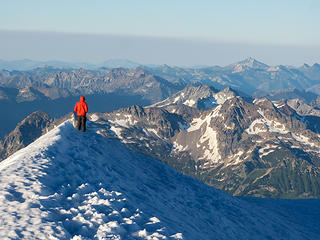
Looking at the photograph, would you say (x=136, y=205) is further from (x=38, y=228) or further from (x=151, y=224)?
(x=38, y=228)

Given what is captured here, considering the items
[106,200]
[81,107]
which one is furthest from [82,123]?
[106,200]

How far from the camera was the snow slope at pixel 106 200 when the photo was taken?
87.7 ft

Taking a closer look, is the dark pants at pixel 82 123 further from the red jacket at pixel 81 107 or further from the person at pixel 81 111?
the red jacket at pixel 81 107

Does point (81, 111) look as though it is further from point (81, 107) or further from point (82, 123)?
point (82, 123)

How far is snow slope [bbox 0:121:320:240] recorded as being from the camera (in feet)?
87.7

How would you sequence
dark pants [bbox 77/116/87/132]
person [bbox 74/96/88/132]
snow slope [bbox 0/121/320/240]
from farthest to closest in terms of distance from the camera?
dark pants [bbox 77/116/87/132], person [bbox 74/96/88/132], snow slope [bbox 0/121/320/240]

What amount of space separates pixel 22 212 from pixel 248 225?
35.0 metres

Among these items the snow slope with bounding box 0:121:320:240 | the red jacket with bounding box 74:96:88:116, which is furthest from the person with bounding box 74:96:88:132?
the snow slope with bounding box 0:121:320:240

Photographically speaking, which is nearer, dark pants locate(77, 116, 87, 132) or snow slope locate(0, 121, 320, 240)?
snow slope locate(0, 121, 320, 240)

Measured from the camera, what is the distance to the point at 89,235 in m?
25.9

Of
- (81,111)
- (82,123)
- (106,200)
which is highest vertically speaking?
(81,111)

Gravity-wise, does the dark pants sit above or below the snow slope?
above

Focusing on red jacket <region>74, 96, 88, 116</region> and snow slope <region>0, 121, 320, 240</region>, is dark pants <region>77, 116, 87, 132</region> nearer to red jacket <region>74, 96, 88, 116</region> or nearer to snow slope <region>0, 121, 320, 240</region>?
snow slope <region>0, 121, 320, 240</region>

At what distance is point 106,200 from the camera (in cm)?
3111
